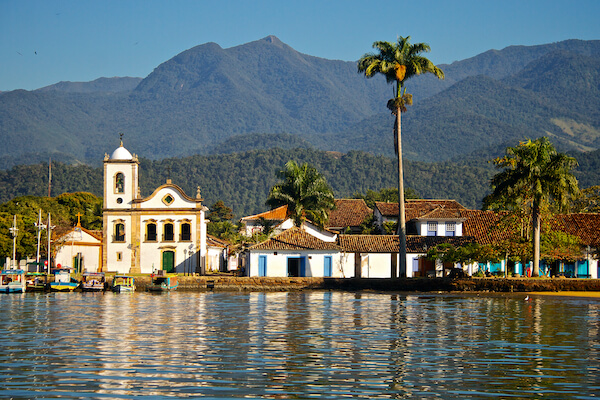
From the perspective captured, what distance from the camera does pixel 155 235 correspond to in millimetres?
61406

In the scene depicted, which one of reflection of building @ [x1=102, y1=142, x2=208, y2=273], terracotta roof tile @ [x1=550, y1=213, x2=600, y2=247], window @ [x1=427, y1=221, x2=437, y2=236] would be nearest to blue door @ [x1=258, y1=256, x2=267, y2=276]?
reflection of building @ [x1=102, y1=142, x2=208, y2=273]

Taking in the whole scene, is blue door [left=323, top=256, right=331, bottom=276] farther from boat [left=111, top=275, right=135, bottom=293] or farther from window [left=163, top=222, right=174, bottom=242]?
boat [left=111, top=275, right=135, bottom=293]

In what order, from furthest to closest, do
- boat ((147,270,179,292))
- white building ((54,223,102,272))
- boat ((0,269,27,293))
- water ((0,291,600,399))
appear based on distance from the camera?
white building ((54,223,102,272)), boat ((147,270,179,292)), boat ((0,269,27,293)), water ((0,291,600,399))

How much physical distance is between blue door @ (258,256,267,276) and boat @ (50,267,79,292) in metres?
13.1

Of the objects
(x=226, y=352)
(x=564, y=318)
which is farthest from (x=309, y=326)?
(x=564, y=318)

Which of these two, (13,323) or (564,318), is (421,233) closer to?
(564,318)

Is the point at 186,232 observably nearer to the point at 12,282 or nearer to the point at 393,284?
the point at 12,282

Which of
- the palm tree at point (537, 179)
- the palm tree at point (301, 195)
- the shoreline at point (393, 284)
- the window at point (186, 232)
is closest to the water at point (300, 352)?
the shoreline at point (393, 284)

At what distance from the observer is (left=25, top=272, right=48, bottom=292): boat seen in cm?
5181

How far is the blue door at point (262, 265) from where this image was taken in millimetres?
55750

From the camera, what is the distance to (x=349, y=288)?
168ft

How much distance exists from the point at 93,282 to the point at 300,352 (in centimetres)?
3552

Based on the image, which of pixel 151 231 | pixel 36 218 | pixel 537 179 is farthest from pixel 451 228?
pixel 36 218

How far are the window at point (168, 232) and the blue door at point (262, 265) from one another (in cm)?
945
